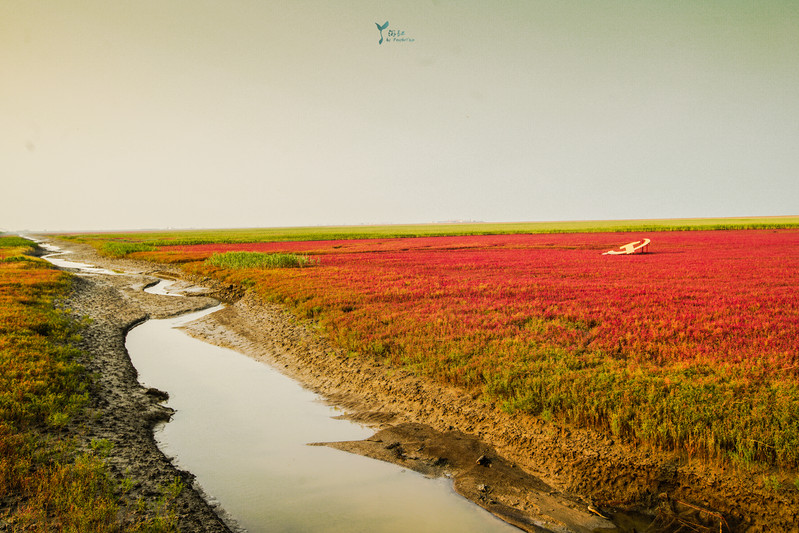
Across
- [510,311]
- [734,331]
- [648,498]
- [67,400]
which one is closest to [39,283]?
[67,400]

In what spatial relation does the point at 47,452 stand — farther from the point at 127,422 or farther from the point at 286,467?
the point at 286,467

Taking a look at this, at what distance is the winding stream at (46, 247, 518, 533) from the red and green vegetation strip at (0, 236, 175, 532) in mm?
1289

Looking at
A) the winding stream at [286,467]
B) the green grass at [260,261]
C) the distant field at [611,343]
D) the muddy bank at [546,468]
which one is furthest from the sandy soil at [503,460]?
the green grass at [260,261]

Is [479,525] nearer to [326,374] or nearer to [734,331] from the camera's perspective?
[326,374]

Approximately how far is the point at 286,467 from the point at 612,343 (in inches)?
348

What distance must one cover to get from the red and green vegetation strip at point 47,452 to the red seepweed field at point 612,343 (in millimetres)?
6657

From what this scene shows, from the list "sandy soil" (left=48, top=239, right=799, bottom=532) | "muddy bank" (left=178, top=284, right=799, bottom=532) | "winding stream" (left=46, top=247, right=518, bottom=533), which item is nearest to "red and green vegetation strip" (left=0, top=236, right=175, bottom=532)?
"sandy soil" (left=48, top=239, right=799, bottom=532)

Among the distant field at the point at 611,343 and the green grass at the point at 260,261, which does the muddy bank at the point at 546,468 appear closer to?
the distant field at the point at 611,343

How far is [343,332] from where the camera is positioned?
13.5 metres

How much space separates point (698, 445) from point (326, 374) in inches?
341

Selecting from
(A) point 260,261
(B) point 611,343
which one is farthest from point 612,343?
(A) point 260,261

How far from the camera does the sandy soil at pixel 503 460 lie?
5398 millimetres

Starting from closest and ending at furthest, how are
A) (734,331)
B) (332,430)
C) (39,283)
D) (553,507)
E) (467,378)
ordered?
(553,507)
(332,430)
(467,378)
(734,331)
(39,283)

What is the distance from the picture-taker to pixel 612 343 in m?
11.0
